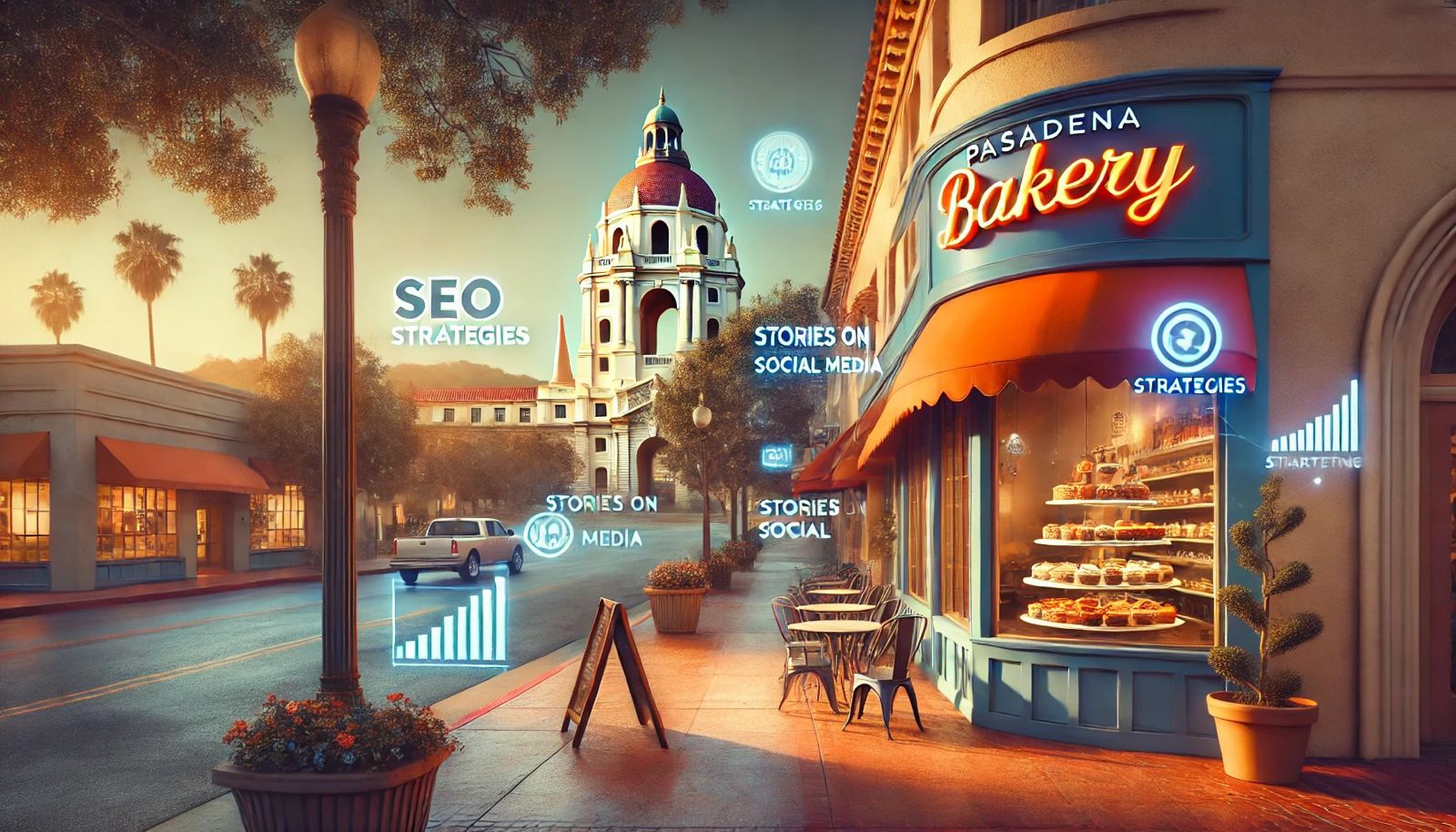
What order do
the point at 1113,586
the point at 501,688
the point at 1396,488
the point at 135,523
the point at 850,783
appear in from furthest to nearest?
the point at 135,523
the point at 501,688
the point at 1113,586
the point at 1396,488
the point at 850,783

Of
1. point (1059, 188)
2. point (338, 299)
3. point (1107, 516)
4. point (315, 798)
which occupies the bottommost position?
point (315, 798)

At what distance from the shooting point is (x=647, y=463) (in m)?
42.3

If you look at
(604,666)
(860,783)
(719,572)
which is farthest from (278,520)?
(860,783)

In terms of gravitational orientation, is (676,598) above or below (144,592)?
above

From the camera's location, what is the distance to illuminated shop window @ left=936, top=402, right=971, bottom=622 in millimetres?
9812

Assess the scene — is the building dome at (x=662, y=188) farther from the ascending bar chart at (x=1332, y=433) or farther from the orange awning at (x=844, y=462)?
the ascending bar chart at (x=1332, y=433)

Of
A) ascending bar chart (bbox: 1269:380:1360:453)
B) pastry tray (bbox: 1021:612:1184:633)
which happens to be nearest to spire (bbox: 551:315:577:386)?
pastry tray (bbox: 1021:612:1184:633)

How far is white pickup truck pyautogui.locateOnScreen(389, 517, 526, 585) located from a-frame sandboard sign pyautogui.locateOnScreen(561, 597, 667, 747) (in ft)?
57.2

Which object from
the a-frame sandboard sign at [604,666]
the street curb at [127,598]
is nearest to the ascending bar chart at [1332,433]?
the a-frame sandboard sign at [604,666]

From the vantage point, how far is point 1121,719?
806 cm

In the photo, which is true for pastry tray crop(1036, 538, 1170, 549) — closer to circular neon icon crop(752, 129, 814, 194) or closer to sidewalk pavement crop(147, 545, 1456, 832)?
sidewalk pavement crop(147, 545, 1456, 832)

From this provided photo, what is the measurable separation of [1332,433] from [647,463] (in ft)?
116

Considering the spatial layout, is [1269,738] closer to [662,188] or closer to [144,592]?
[144,592]

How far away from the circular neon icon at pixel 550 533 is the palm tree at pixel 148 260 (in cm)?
3598
